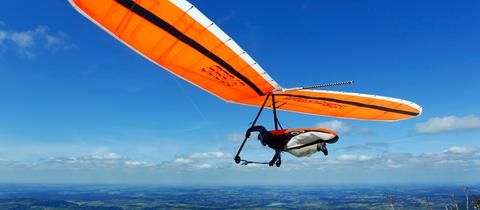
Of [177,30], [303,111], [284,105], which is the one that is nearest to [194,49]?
[177,30]

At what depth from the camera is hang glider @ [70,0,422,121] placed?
22.8ft

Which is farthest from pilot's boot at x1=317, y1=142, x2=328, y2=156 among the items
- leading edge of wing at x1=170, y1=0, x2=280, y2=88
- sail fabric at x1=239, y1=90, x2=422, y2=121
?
leading edge of wing at x1=170, y1=0, x2=280, y2=88

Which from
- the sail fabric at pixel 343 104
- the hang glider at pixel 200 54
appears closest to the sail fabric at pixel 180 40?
the hang glider at pixel 200 54

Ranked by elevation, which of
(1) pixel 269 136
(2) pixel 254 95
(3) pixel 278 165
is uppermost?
(2) pixel 254 95

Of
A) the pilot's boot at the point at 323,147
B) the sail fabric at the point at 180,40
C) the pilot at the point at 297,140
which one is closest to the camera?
the sail fabric at the point at 180,40

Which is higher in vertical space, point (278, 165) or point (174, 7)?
point (174, 7)

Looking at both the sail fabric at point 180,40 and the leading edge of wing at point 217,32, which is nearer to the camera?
the leading edge of wing at point 217,32

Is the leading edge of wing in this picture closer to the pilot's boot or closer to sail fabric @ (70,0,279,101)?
sail fabric @ (70,0,279,101)

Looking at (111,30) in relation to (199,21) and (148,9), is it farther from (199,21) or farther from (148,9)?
(199,21)

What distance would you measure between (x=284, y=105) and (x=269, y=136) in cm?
348

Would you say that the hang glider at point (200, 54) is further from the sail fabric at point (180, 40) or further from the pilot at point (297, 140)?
the pilot at point (297, 140)

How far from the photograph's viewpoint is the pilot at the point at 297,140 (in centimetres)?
882

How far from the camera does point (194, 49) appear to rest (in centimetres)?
845

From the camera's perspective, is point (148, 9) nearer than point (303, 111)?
Yes
